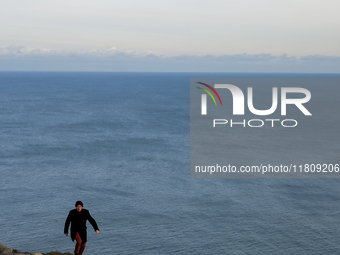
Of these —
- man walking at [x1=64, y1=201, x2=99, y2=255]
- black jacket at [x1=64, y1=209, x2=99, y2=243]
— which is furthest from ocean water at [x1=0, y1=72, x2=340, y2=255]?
black jacket at [x1=64, y1=209, x2=99, y2=243]

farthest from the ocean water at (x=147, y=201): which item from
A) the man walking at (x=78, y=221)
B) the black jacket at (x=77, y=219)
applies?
the black jacket at (x=77, y=219)

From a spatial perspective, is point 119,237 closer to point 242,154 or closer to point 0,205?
point 0,205

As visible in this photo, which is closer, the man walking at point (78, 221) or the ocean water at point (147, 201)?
the man walking at point (78, 221)

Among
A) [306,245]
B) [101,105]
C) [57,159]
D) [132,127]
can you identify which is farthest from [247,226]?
[101,105]

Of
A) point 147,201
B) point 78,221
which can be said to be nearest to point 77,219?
point 78,221

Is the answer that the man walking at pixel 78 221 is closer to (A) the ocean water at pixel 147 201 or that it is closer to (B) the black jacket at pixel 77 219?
(B) the black jacket at pixel 77 219

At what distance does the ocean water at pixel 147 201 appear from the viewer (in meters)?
51.7

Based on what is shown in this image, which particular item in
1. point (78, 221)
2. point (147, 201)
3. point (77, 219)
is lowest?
point (147, 201)

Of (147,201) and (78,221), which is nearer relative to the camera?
(78,221)

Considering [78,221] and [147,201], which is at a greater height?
[78,221]

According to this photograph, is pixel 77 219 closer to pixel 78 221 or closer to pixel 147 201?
pixel 78 221

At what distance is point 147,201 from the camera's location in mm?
65562

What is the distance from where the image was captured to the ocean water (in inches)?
2034

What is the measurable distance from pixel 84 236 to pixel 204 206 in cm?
4442
